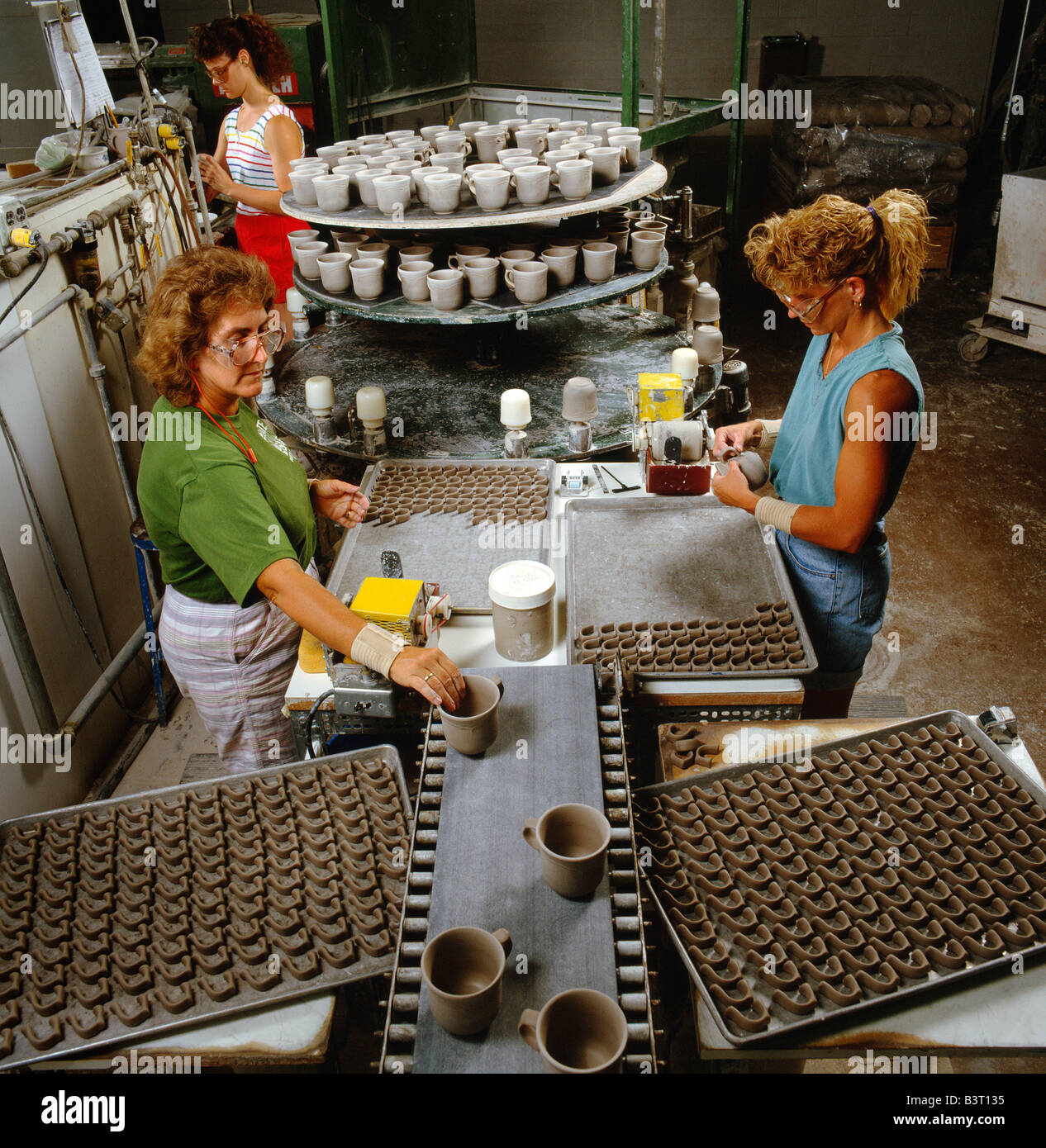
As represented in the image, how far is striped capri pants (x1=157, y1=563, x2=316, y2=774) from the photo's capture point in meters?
2.31

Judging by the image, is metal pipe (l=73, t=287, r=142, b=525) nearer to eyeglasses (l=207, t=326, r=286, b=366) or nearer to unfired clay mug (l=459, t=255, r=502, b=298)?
→ unfired clay mug (l=459, t=255, r=502, b=298)

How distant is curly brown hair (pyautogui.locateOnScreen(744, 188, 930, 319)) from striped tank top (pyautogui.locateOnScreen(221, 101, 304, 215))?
2.98m

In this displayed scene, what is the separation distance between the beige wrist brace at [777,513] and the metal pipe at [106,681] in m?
2.29

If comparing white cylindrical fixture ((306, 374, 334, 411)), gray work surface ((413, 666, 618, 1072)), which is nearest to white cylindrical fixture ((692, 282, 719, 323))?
white cylindrical fixture ((306, 374, 334, 411))

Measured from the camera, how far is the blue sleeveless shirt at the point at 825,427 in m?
2.06

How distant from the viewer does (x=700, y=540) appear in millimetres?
2607

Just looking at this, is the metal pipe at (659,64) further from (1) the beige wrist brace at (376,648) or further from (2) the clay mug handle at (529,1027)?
(2) the clay mug handle at (529,1027)

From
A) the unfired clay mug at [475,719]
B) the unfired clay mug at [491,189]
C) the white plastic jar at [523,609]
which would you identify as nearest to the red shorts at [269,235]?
the unfired clay mug at [491,189]

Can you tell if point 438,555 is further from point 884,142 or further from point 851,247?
point 884,142

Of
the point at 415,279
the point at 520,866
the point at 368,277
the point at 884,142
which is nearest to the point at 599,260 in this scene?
the point at 415,279

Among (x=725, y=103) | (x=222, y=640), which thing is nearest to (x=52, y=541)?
(x=222, y=640)

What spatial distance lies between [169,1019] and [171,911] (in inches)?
8.4

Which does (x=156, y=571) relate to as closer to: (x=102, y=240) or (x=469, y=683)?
(x=102, y=240)

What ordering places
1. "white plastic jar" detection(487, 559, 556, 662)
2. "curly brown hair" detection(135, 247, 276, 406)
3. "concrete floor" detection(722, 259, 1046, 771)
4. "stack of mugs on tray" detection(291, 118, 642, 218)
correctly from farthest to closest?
"concrete floor" detection(722, 259, 1046, 771) < "stack of mugs on tray" detection(291, 118, 642, 218) < "white plastic jar" detection(487, 559, 556, 662) < "curly brown hair" detection(135, 247, 276, 406)
